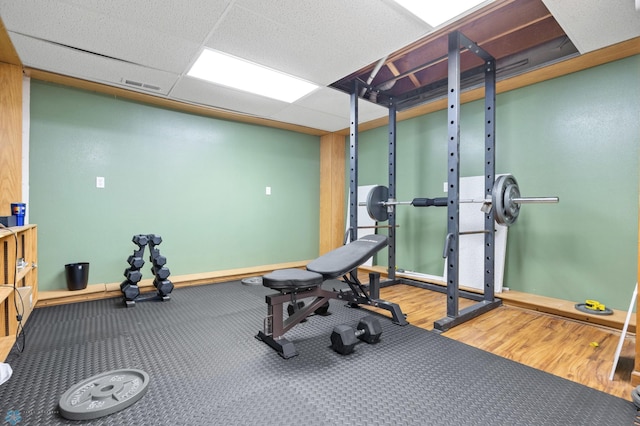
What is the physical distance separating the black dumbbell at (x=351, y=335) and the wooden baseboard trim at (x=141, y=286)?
7.58 feet

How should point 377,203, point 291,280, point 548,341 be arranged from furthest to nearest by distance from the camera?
point 377,203 < point 548,341 < point 291,280

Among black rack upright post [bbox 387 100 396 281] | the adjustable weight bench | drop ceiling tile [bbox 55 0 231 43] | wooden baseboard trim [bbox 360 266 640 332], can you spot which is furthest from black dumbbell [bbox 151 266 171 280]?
wooden baseboard trim [bbox 360 266 640 332]

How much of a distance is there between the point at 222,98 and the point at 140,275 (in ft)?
6.72

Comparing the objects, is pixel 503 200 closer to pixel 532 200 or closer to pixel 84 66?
pixel 532 200

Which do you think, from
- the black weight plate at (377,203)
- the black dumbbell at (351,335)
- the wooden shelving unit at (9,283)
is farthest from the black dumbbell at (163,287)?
the black weight plate at (377,203)

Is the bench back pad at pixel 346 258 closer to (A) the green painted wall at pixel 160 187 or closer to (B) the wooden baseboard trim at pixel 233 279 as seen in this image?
(B) the wooden baseboard trim at pixel 233 279

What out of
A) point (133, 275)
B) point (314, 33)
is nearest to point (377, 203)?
point (314, 33)

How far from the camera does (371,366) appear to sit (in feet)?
5.70

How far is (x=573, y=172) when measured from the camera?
2656 millimetres

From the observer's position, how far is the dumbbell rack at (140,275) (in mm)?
2838

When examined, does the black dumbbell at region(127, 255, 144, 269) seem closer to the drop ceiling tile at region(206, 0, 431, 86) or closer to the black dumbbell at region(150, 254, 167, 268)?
the black dumbbell at region(150, 254, 167, 268)

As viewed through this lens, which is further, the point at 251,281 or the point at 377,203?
the point at 251,281

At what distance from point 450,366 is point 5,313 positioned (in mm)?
2856

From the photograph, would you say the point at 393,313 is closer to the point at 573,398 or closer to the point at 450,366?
the point at 450,366
